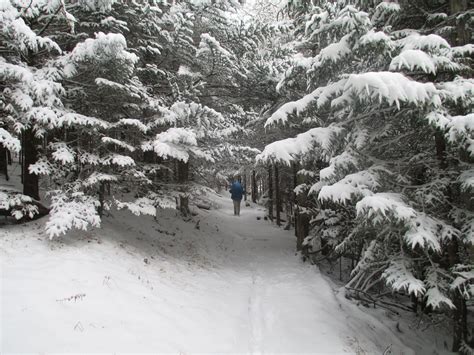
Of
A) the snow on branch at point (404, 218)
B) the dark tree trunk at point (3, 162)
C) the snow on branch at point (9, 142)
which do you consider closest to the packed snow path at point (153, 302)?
the snow on branch at point (9, 142)

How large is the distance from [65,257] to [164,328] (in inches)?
115

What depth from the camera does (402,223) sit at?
5.77m

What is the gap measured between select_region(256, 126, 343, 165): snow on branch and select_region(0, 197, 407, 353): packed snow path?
3.51m

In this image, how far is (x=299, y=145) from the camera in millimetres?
6918

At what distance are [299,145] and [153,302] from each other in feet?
14.3

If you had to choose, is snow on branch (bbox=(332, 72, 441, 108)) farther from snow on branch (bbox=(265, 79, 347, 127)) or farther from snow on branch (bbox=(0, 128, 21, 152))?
snow on branch (bbox=(0, 128, 21, 152))

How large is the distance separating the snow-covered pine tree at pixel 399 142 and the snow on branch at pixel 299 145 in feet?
0.07

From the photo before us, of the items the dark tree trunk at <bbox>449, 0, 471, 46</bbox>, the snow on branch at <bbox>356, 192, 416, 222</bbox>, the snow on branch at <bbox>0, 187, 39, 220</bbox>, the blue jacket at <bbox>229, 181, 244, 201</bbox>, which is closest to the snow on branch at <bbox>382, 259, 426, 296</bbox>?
the snow on branch at <bbox>356, 192, 416, 222</bbox>

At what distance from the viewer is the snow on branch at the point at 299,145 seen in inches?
269

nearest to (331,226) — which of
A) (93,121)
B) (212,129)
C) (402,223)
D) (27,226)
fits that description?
(212,129)

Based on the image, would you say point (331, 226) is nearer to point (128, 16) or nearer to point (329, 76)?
point (329, 76)

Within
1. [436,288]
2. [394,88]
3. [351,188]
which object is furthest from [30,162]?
[436,288]

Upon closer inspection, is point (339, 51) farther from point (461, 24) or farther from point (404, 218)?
point (404, 218)

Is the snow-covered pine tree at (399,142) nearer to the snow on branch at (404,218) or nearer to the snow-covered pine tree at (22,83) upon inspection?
the snow on branch at (404,218)
